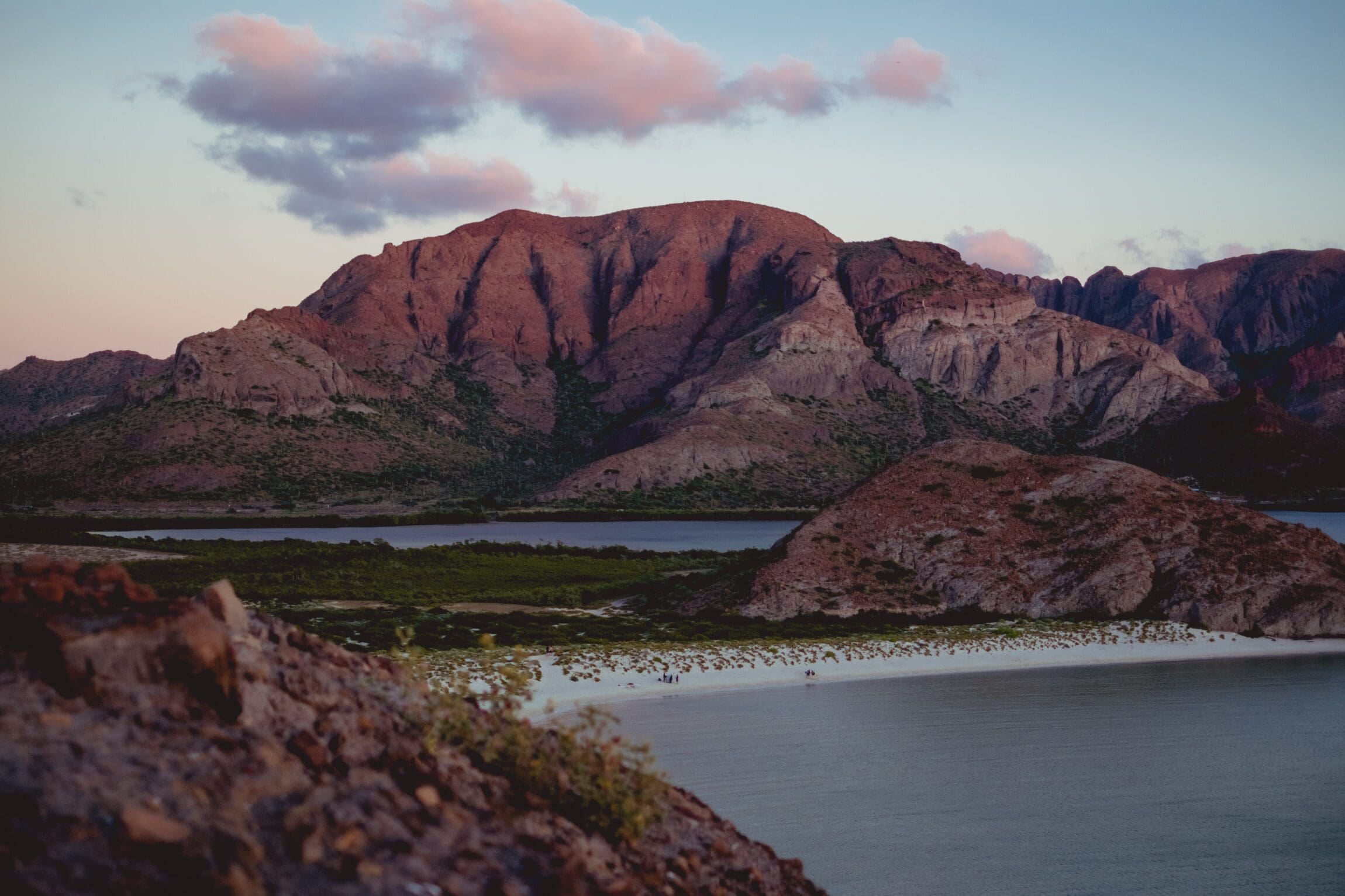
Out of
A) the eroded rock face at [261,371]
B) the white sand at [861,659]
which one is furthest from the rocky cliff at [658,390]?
the white sand at [861,659]

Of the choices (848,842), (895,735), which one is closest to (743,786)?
(848,842)

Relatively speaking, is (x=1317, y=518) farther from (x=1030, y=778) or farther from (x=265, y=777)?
(x=265, y=777)

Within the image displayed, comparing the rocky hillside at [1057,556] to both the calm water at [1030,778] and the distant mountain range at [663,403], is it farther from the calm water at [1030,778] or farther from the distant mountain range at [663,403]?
the distant mountain range at [663,403]

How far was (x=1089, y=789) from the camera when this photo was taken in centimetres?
1930

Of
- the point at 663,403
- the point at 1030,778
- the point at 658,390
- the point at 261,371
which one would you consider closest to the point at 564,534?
the point at 261,371

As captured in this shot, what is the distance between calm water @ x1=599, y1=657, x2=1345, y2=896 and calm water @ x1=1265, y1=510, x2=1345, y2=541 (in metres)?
84.2

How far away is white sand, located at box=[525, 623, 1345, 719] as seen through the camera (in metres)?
27.6

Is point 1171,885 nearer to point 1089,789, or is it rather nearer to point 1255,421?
point 1089,789

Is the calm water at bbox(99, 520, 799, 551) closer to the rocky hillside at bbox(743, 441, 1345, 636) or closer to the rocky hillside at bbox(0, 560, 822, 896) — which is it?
the rocky hillside at bbox(743, 441, 1345, 636)

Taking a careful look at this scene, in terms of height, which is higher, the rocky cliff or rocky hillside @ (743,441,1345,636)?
the rocky cliff

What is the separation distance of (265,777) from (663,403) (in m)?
156

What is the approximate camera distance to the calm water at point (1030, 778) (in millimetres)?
14789

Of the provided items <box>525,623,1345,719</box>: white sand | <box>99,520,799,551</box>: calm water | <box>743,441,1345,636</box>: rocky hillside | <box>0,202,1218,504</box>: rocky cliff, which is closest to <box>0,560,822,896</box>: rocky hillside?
<box>525,623,1345,719</box>: white sand

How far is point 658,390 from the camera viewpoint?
589 feet
